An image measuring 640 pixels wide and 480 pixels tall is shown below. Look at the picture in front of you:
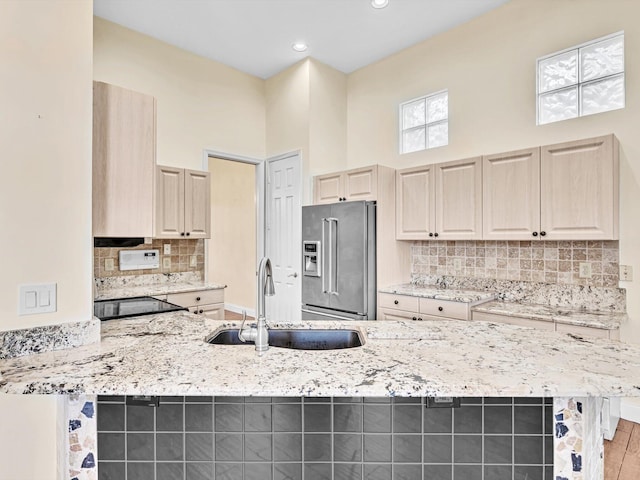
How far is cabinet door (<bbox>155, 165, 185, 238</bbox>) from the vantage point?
3518 millimetres

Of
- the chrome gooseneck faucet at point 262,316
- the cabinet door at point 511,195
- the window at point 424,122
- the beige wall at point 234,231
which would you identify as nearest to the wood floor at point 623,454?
the cabinet door at point 511,195

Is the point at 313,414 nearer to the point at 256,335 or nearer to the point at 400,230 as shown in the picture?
the point at 256,335

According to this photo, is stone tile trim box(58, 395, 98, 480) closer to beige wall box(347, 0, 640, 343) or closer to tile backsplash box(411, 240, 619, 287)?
tile backsplash box(411, 240, 619, 287)

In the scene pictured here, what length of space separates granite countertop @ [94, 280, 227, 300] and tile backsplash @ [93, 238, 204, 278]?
15 centimetres

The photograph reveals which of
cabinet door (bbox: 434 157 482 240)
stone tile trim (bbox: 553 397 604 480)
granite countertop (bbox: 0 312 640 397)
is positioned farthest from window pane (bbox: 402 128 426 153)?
stone tile trim (bbox: 553 397 604 480)

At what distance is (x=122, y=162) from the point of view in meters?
1.61

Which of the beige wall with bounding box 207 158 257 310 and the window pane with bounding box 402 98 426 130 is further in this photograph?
the beige wall with bounding box 207 158 257 310

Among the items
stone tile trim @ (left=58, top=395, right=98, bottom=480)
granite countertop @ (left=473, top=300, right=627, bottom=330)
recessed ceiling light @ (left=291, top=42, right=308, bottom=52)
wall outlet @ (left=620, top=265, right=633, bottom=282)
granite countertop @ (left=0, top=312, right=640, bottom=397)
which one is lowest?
stone tile trim @ (left=58, top=395, right=98, bottom=480)

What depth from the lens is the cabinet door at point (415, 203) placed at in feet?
11.3

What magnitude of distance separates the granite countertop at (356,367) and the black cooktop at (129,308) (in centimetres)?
54

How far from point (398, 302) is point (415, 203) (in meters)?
0.95

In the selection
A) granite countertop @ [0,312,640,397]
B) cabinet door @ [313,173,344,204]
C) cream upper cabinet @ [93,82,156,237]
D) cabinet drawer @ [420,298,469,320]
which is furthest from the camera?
cabinet door @ [313,173,344,204]

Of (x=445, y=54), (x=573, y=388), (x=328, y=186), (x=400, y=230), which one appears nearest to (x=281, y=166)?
(x=328, y=186)

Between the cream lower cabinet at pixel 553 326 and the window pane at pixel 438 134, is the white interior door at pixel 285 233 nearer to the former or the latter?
the window pane at pixel 438 134
